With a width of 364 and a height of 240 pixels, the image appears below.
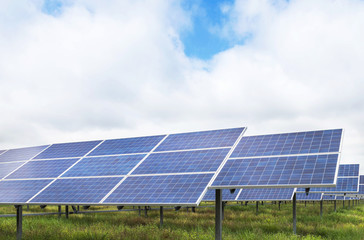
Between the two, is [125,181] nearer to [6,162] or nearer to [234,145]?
[234,145]

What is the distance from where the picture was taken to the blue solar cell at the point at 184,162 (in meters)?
11.6

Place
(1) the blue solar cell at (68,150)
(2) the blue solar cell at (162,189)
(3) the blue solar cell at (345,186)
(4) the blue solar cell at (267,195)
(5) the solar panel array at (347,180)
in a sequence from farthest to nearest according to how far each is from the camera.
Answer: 1. (5) the solar panel array at (347,180)
2. (3) the blue solar cell at (345,186)
3. (4) the blue solar cell at (267,195)
4. (1) the blue solar cell at (68,150)
5. (2) the blue solar cell at (162,189)

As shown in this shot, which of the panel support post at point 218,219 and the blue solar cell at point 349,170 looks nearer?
the panel support post at point 218,219

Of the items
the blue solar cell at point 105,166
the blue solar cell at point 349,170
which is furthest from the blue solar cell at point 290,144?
the blue solar cell at point 349,170

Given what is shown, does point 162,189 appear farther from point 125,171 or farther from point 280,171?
point 280,171

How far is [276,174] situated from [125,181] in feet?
16.5

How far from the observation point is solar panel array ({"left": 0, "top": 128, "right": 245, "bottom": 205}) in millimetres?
10547

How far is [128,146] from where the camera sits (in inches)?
623

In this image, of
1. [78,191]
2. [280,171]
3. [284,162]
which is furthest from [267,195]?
[78,191]

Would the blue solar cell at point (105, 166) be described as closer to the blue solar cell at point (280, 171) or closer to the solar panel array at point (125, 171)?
the solar panel array at point (125, 171)

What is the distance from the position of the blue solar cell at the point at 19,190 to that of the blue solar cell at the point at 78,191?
525 millimetres

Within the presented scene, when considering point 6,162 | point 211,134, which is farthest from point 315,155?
point 6,162

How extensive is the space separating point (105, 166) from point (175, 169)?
347 cm

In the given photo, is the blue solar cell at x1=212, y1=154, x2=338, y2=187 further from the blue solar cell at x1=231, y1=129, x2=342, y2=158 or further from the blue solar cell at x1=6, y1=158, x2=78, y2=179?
the blue solar cell at x1=6, y1=158, x2=78, y2=179
